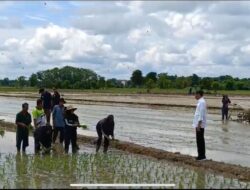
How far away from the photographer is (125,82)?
15788 cm

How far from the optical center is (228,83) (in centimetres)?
12812

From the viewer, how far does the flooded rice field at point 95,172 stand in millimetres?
10734

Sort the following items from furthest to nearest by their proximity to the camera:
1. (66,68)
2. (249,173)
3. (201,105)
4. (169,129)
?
1. (66,68)
2. (169,129)
3. (201,105)
4. (249,173)

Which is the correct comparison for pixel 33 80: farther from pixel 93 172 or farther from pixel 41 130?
pixel 93 172

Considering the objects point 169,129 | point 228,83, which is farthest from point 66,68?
point 169,129

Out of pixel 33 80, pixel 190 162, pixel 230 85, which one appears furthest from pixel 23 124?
pixel 33 80

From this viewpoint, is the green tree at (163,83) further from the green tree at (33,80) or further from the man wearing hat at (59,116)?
the man wearing hat at (59,116)

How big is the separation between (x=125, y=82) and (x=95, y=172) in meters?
146

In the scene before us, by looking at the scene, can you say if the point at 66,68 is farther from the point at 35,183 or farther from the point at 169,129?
the point at 35,183

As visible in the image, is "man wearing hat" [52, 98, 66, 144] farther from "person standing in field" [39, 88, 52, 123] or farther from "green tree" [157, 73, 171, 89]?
"green tree" [157, 73, 171, 89]

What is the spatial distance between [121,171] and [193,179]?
184cm

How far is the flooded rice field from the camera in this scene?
10734mm

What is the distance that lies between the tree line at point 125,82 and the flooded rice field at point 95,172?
3750 inches

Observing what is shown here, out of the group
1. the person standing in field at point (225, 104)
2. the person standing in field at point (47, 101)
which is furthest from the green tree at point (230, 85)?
the person standing in field at point (47, 101)
